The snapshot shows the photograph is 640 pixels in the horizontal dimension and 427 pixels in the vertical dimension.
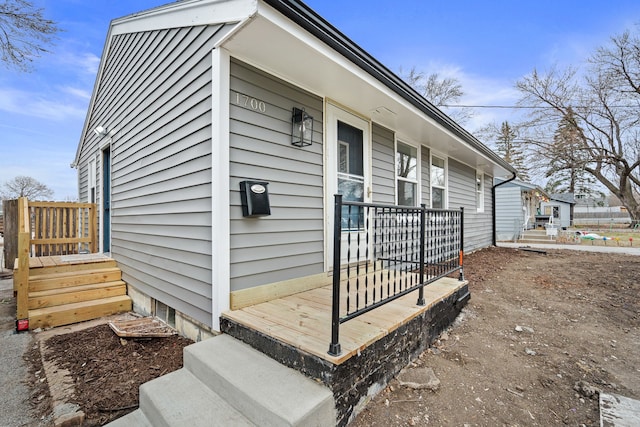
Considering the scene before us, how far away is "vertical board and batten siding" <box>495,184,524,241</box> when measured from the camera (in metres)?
12.9

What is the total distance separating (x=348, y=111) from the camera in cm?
377

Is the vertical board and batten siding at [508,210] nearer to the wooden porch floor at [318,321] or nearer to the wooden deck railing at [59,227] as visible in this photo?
the wooden porch floor at [318,321]

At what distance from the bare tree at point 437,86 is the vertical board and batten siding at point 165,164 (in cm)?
1430

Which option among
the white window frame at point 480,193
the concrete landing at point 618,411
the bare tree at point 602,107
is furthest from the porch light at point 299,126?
the bare tree at point 602,107

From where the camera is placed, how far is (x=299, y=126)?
302 cm

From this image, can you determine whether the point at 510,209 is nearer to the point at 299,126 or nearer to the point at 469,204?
the point at 469,204

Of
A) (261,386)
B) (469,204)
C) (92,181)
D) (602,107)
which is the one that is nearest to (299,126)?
(261,386)

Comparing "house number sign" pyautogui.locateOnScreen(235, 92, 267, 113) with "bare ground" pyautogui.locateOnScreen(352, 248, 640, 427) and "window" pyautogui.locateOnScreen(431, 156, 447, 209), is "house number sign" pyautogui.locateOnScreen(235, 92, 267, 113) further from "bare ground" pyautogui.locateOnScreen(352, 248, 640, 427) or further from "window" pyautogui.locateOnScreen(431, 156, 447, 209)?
"window" pyautogui.locateOnScreen(431, 156, 447, 209)

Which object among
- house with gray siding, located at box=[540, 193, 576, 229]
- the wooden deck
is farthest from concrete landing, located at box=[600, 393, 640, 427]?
house with gray siding, located at box=[540, 193, 576, 229]

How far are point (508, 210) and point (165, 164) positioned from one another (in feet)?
48.4

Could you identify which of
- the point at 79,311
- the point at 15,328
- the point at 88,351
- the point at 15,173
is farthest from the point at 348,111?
the point at 15,173

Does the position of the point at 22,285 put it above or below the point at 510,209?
below

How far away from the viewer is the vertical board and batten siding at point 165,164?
2.61 m

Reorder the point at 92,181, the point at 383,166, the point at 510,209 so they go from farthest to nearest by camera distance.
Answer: the point at 510,209
the point at 92,181
the point at 383,166
